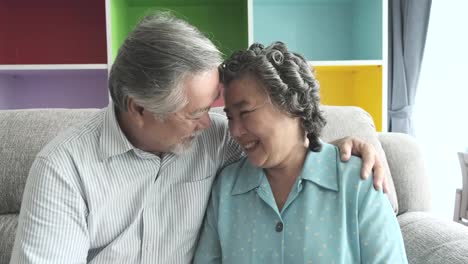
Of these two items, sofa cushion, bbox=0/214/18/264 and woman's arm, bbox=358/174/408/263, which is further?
sofa cushion, bbox=0/214/18/264

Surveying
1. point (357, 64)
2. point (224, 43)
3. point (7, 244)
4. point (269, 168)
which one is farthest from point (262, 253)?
point (224, 43)

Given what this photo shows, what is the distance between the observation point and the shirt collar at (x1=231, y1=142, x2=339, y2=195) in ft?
3.81

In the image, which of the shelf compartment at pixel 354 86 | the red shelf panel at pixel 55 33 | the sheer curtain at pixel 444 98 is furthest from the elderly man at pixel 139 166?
the sheer curtain at pixel 444 98

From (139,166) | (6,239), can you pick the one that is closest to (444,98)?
(139,166)

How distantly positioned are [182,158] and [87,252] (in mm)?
337

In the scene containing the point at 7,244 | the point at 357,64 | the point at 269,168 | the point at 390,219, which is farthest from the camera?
the point at 357,64

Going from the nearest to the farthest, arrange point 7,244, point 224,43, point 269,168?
1. point 269,168
2. point 7,244
3. point 224,43

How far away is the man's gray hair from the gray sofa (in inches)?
22.2

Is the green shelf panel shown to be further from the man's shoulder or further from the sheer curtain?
the man's shoulder

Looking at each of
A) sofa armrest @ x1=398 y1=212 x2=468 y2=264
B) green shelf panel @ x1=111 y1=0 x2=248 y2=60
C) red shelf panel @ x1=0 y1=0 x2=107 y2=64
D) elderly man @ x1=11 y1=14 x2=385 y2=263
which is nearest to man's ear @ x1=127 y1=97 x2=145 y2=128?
elderly man @ x1=11 y1=14 x2=385 y2=263

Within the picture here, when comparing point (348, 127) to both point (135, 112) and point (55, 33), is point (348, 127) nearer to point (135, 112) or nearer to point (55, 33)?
point (135, 112)

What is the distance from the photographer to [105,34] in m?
2.57

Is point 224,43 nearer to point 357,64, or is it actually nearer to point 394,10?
point 357,64

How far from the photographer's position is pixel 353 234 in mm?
1122
